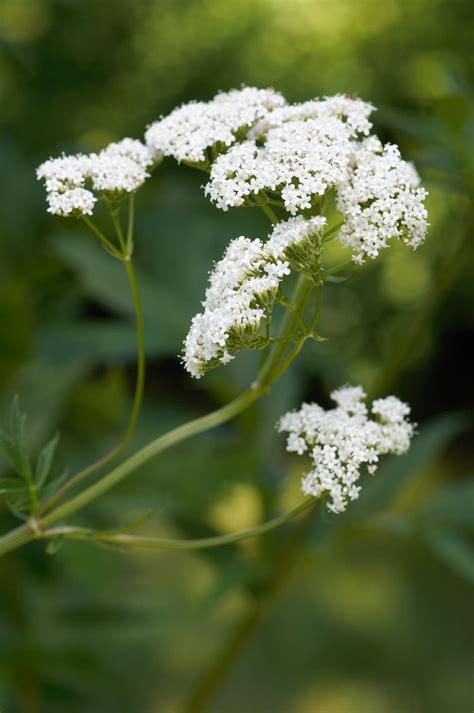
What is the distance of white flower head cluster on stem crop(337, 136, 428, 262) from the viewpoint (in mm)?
1022

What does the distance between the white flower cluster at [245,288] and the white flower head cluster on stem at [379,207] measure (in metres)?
0.04

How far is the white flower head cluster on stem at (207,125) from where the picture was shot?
114 centimetres

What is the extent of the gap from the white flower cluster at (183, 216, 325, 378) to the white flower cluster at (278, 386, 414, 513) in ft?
0.51

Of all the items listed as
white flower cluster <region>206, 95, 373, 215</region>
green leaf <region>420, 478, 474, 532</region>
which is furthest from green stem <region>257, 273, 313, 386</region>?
green leaf <region>420, 478, 474, 532</region>

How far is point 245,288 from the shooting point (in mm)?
1018

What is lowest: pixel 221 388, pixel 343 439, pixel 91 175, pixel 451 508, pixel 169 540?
pixel 169 540

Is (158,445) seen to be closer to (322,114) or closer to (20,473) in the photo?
(20,473)

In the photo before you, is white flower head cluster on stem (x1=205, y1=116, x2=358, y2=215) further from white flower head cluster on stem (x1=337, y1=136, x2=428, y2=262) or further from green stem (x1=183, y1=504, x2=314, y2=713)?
green stem (x1=183, y1=504, x2=314, y2=713)

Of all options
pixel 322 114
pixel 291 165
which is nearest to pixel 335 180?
pixel 291 165

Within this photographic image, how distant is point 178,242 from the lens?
2.61 meters

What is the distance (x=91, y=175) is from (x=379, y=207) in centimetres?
36

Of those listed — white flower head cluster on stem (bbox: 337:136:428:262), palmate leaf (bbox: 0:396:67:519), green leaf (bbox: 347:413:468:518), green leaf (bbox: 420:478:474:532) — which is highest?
green leaf (bbox: 347:413:468:518)

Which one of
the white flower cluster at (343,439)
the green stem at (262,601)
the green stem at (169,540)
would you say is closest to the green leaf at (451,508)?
the green stem at (262,601)

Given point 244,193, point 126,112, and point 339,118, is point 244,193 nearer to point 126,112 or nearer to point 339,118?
point 339,118
